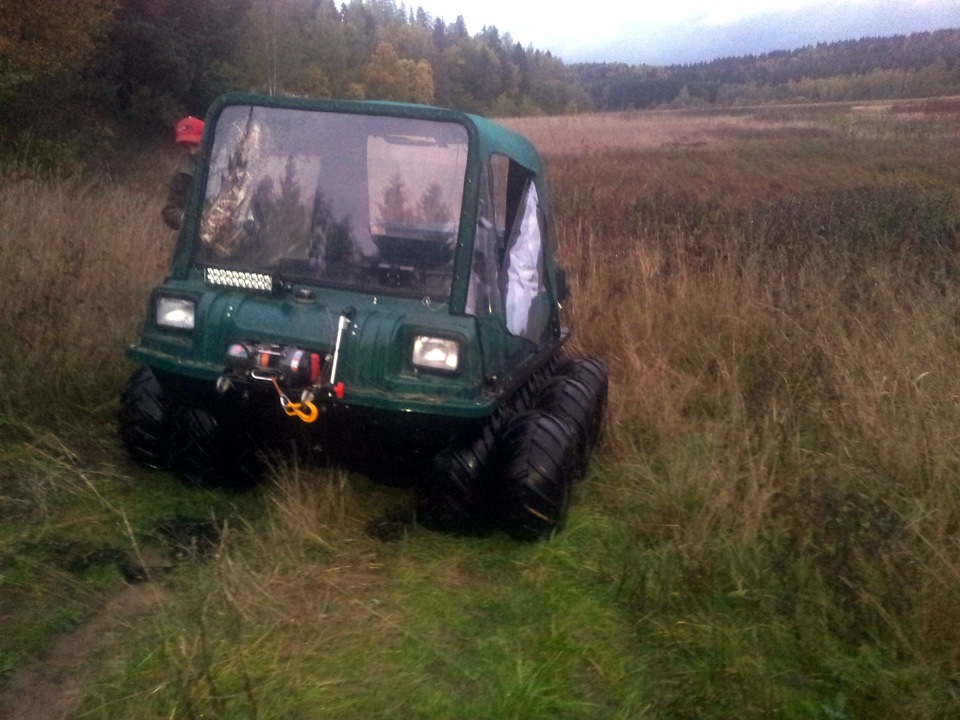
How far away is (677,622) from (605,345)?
3.60 meters

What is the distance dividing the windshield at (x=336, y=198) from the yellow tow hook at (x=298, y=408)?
2.02 feet

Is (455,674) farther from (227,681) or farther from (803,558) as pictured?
(803,558)

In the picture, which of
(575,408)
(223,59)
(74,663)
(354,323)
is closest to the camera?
(74,663)

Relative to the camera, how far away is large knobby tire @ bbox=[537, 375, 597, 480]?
177 inches

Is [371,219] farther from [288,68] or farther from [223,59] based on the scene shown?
[223,59]

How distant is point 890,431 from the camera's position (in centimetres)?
451

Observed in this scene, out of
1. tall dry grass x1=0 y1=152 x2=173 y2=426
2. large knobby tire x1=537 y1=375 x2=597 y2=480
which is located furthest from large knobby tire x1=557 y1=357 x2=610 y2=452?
tall dry grass x1=0 y1=152 x2=173 y2=426

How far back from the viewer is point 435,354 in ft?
12.3

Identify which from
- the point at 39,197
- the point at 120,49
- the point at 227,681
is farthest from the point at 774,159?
the point at 227,681

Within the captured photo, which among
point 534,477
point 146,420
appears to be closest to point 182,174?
point 146,420

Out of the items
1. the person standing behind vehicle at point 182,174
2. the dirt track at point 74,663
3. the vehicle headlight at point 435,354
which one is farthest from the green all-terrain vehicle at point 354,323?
the person standing behind vehicle at point 182,174

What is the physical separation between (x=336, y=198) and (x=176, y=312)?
2.78 feet

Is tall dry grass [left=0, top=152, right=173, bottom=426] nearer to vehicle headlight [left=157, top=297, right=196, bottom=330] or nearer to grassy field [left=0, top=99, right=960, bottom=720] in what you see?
grassy field [left=0, top=99, right=960, bottom=720]

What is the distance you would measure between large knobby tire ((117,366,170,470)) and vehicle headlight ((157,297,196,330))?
0.45 m
